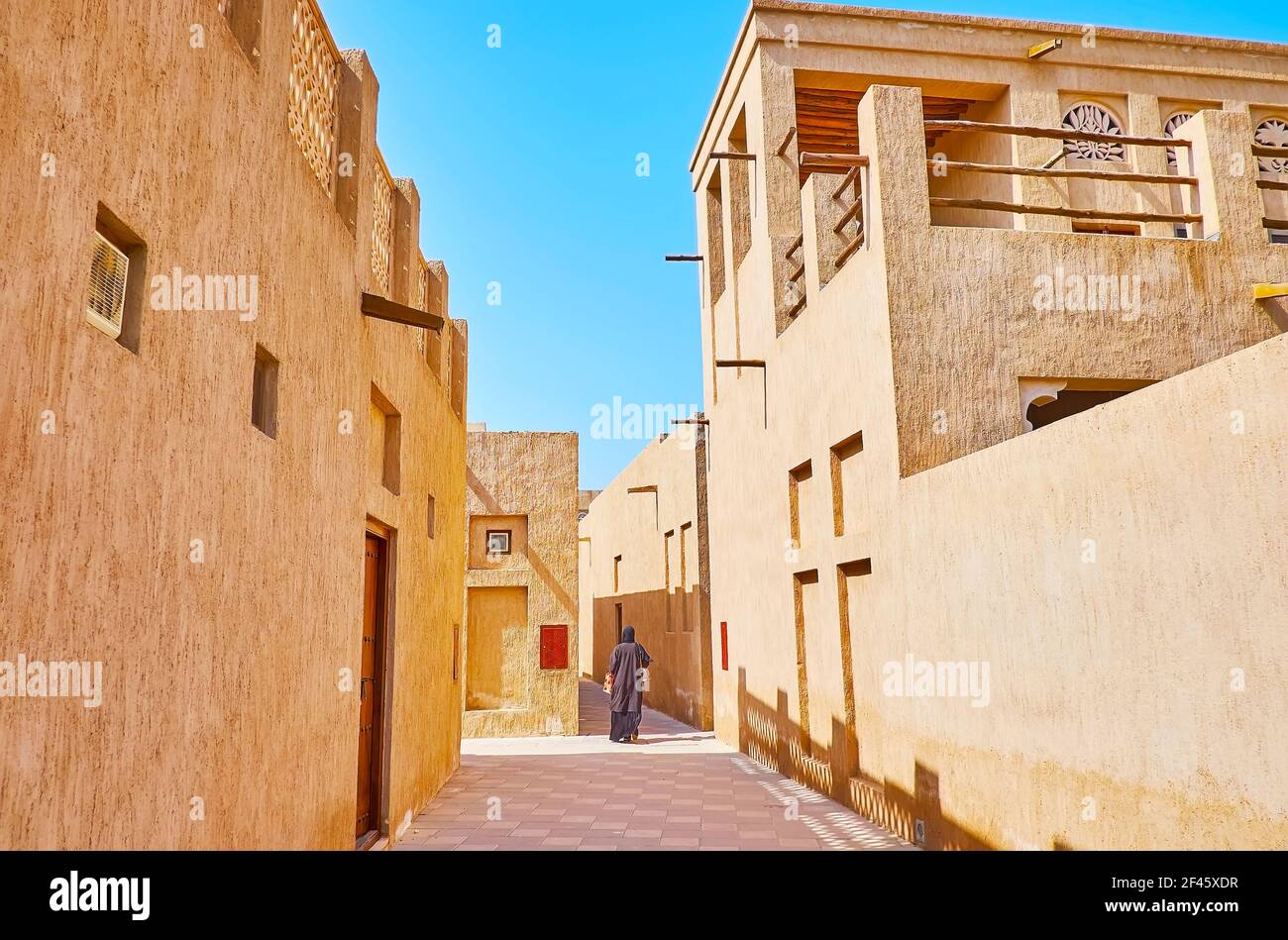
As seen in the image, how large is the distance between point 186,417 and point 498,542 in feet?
39.5

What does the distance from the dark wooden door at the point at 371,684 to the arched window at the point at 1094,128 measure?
8.71 metres

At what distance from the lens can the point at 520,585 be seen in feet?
49.2

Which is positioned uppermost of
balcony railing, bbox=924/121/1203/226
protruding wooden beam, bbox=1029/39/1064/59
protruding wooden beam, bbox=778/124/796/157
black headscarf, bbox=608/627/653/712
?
protruding wooden beam, bbox=1029/39/1064/59

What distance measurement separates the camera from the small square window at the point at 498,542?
15156 mm

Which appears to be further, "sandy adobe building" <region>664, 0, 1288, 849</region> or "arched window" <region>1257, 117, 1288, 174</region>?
"arched window" <region>1257, 117, 1288, 174</region>

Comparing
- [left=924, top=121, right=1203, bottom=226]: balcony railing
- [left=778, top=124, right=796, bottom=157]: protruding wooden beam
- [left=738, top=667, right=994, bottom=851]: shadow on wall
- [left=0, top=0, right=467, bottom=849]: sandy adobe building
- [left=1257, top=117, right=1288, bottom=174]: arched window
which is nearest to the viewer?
[left=0, top=0, right=467, bottom=849]: sandy adobe building

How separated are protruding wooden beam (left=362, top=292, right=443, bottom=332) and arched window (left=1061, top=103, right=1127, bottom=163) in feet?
26.0

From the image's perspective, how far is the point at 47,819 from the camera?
7.85ft

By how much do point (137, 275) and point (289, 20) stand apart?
2.28 metres

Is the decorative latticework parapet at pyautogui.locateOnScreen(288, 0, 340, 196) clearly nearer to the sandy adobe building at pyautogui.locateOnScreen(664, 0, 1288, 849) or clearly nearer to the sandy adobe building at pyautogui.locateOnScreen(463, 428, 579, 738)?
the sandy adobe building at pyautogui.locateOnScreen(664, 0, 1288, 849)

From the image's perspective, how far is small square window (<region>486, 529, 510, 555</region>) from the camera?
15156 mm

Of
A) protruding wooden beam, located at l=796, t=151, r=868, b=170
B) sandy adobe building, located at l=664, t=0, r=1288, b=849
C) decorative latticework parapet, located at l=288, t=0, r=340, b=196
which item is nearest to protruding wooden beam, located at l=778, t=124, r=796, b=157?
sandy adobe building, located at l=664, t=0, r=1288, b=849

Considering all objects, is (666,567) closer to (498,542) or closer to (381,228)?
(498,542)

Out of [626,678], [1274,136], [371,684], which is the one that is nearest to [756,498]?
[626,678]
